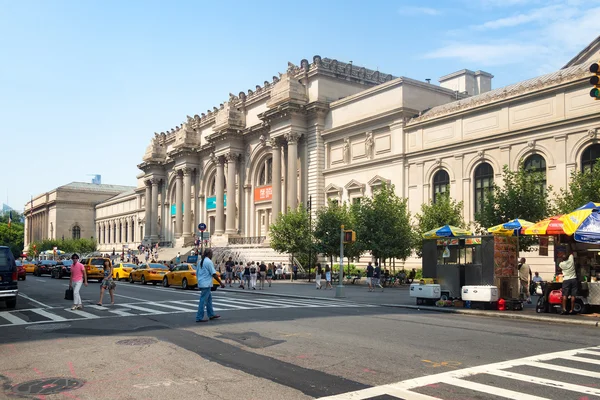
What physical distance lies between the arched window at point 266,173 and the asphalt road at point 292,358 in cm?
4612

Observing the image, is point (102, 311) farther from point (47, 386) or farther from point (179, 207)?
point (179, 207)

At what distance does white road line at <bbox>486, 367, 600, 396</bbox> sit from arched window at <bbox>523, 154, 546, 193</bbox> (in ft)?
95.9

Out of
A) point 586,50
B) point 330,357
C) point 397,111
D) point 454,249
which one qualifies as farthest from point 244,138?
point 330,357

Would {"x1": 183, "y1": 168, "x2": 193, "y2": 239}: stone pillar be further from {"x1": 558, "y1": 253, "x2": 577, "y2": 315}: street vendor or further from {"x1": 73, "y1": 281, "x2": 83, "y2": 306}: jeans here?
{"x1": 558, "y1": 253, "x2": 577, "y2": 315}: street vendor

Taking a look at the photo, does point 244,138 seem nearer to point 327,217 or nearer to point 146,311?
point 327,217

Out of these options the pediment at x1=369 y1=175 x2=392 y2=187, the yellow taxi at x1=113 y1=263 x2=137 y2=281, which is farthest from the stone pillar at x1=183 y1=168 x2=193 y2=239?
the pediment at x1=369 y1=175 x2=392 y2=187

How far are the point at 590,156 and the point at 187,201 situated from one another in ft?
177

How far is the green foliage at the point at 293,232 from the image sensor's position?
4569 centimetres

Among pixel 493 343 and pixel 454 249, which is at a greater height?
pixel 454 249

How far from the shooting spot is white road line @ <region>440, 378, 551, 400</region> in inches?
268

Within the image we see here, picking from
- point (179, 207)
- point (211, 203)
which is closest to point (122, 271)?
point (211, 203)

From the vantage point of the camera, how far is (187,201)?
251ft

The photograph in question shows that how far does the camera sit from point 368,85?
190 feet

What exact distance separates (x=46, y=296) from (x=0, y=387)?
1830 centimetres
